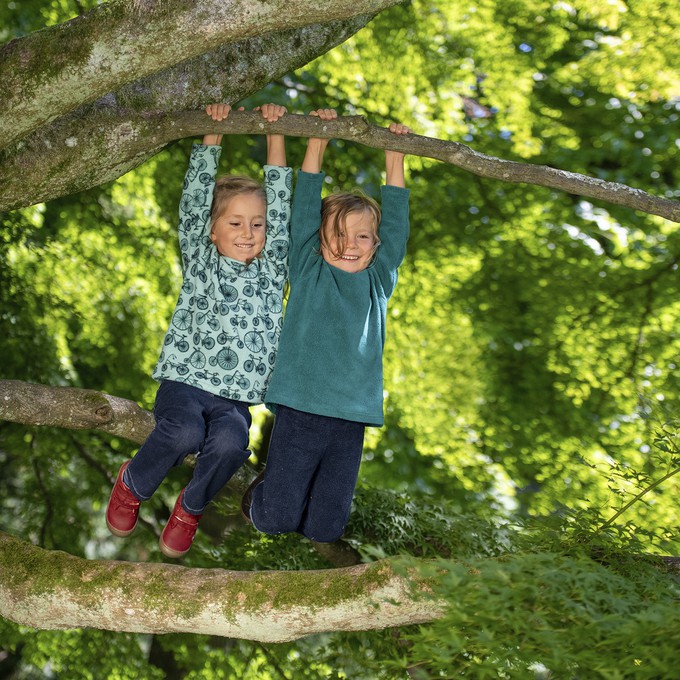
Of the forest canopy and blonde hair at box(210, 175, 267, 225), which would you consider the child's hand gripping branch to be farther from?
the forest canopy

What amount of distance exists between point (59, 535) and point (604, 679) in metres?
4.65

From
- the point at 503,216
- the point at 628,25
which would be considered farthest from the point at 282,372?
the point at 628,25

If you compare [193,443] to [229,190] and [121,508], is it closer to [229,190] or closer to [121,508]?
[121,508]

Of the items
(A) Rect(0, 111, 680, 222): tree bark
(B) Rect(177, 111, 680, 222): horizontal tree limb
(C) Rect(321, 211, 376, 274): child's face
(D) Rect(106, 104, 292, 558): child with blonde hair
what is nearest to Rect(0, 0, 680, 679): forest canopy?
(D) Rect(106, 104, 292, 558): child with blonde hair

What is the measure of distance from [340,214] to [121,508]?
1612mm

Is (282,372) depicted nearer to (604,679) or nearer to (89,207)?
(604,679)

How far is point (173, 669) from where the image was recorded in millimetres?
6887

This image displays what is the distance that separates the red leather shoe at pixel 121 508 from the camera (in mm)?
3869

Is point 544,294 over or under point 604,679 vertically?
over

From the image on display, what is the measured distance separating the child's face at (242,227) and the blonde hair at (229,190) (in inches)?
0.8

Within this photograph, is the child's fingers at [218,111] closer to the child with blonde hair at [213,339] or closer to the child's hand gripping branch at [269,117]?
the child's hand gripping branch at [269,117]

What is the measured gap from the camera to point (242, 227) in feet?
12.9

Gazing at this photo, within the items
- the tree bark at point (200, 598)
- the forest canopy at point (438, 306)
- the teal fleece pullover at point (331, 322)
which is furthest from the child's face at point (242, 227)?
the forest canopy at point (438, 306)

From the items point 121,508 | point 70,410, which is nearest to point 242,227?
point 70,410
